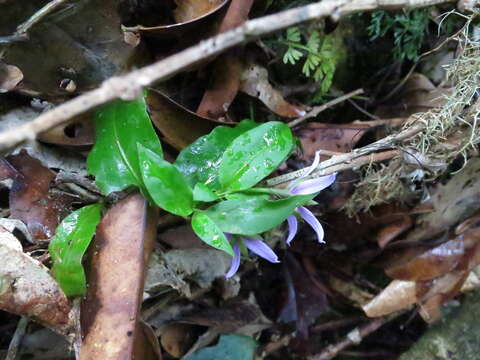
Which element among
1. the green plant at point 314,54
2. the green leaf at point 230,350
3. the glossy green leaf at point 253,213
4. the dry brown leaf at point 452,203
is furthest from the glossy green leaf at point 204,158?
the dry brown leaf at point 452,203

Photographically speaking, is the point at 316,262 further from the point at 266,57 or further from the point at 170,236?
the point at 266,57

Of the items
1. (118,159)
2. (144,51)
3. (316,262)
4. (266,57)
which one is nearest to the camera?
(118,159)

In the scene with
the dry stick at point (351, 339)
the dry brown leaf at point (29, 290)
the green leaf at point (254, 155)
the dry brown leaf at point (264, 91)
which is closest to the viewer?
the dry brown leaf at point (29, 290)

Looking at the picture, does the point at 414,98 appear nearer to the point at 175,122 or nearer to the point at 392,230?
the point at 392,230

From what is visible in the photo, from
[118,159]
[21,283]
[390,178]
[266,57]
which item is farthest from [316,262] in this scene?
[21,283]

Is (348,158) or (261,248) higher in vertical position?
(348,158)

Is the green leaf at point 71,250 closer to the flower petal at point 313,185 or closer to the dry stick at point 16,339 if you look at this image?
the dry stick at point 16,339

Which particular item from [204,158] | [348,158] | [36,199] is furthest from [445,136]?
[36,199]
